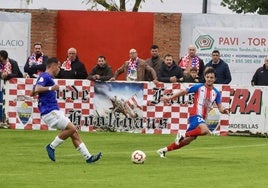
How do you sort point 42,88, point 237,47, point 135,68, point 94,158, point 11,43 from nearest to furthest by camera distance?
point 94,158
point 42,88
point 135,68
point 237,47
point 11,43

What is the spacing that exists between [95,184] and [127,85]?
526 inches

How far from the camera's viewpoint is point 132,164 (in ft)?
63.0

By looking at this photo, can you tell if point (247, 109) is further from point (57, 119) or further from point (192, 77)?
point (57, 119)

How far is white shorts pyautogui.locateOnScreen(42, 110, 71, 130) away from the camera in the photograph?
1980 cm

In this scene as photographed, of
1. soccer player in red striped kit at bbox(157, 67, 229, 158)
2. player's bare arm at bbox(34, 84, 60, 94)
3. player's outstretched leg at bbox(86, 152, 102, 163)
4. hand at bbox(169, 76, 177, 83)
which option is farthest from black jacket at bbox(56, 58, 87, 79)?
player's outstretched leg at bbox(86, 152, 102, 163)

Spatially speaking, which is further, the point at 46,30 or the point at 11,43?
the point at 46,30

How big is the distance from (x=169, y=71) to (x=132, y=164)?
9.89 m

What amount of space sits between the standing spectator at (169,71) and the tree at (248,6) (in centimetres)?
2856

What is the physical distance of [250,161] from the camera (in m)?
20.2

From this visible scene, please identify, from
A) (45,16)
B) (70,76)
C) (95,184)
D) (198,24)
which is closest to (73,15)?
(45,16)

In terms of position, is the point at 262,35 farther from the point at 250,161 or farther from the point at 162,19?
the point at 250,161

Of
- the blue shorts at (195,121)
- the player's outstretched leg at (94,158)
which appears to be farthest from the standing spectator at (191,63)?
the player's outstretched leg at (94,158)

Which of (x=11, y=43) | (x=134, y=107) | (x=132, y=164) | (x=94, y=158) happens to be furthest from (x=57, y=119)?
(x=11, y=43)

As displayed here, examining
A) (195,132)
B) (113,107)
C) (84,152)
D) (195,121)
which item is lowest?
(84,152)
